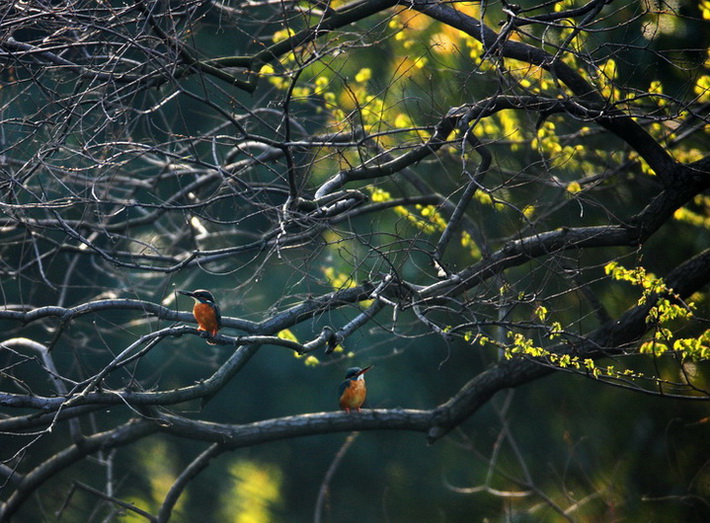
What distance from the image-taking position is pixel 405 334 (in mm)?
7047

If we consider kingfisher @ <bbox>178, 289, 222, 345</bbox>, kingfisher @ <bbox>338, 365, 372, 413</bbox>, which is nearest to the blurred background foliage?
kingfisher @ <bbox>338, 365, 372, 413</bbox>

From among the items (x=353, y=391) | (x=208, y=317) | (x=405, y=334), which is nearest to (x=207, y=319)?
(x=208, y=317)

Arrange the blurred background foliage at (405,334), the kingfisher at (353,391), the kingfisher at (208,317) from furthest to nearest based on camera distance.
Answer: the blurred background foliage at (405,334), the kingfisher at (353,391), the kingfisher at (208,317)

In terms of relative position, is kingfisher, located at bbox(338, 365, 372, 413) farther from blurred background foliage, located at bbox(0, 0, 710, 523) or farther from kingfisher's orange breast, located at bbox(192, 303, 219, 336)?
kingfisher's orange breast, located at bbox(192, 303, 219, 336)

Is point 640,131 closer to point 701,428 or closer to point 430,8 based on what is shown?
point 430,8

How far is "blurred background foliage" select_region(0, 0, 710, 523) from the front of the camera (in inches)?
281

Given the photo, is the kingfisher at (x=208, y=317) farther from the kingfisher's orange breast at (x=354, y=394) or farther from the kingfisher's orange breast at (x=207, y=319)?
the kingfisher's orange breast at (x=354, y=394)

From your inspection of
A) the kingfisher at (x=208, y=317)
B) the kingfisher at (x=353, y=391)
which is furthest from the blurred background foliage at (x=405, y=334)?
the kingfisher at (x=208, y=317)

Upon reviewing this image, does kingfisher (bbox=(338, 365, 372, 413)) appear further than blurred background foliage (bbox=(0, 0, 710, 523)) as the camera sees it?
No

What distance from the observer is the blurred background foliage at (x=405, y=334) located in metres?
7.14

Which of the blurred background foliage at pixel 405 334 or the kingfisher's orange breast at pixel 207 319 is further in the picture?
the blurred background foliage at pixel 405 334

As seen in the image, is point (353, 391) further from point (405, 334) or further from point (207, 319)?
point (207, 319)

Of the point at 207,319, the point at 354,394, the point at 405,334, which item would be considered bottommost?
the point at 354,394

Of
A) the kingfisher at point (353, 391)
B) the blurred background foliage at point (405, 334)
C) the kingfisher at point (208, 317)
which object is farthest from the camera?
the blurred background foliage at point (405, 334)
